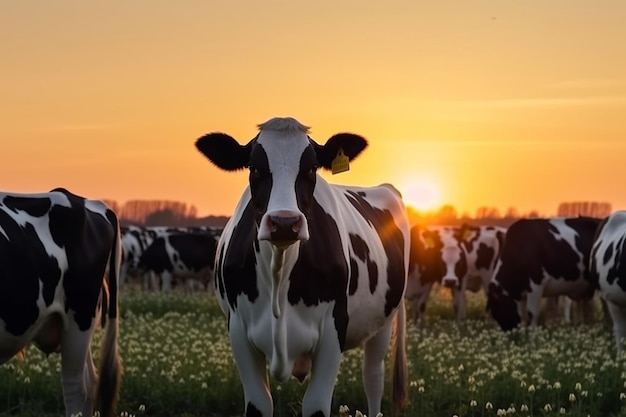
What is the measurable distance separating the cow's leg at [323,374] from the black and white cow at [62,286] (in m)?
2.63

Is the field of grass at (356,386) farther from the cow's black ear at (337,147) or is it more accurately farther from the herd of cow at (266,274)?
the cow's black ear at (337,147)

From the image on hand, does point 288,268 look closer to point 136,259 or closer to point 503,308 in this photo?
point 503,308

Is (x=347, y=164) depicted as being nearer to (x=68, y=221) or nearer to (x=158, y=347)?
(x=68, y=221)

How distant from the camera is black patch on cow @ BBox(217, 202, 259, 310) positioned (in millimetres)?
7594

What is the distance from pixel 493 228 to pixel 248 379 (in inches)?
921

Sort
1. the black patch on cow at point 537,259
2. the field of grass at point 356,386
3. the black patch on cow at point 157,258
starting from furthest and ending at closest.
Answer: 1. the black patch on cow at point 157,258
2. the black patch on cow at point 537,259
3. the field of grass at point 356,386

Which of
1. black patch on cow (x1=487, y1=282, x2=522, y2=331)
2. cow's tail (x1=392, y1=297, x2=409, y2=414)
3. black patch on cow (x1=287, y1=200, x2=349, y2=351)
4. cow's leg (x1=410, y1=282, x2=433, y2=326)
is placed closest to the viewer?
black patch on cow (x1=287, y1=200, x2=349, y2=351)

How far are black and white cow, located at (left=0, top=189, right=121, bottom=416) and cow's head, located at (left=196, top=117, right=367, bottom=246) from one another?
2091 mm

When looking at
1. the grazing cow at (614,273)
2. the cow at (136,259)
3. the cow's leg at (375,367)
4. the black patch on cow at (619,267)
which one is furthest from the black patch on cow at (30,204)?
the cow at (136,259)

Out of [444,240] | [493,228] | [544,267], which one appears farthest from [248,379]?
[493,228]

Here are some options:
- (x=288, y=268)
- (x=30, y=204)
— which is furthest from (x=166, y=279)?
(x=288, y=268)

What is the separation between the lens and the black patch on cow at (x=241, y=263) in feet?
24.9

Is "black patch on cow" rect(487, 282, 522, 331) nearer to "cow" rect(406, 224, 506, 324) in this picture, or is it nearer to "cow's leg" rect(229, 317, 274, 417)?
"cow" rect(406, 224, 506, 324)

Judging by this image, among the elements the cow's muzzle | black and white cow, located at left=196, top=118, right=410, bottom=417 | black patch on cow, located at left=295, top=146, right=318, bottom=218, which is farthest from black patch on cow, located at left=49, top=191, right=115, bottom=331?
the cow's muzzle
